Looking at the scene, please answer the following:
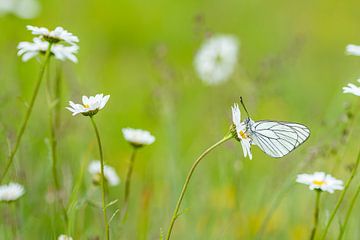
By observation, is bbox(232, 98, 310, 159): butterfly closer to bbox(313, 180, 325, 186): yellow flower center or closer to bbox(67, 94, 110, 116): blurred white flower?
bbox(313, 180, 325, 186): yellow flower center

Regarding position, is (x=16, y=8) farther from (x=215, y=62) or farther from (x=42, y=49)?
(x=42, y=49)

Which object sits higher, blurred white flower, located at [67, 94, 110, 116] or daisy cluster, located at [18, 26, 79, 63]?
daisy cluster, located at [18, 26, 79, 63]

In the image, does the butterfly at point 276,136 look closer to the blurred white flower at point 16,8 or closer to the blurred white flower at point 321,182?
the blurred white flower at point 321,182

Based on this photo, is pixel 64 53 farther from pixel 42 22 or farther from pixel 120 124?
pixel 42 22

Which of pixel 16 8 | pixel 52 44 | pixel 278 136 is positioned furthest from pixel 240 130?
pixel 16 8

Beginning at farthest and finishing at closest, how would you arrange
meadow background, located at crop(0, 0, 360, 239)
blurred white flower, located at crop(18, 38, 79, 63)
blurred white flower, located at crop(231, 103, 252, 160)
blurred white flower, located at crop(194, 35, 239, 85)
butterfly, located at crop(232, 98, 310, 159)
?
blurred white flower, located at crop(194, 35, 239, 85) → meadow background, located at crop(0, 0, 360, 239) → blurred white flower, located at crop(18, 38, 79, 63) → butterfly, located at crop(232, 98, 310, 159) → blurred white flower, located at crop(231, 103, 252, 160)

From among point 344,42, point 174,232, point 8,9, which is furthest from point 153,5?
point 174,232

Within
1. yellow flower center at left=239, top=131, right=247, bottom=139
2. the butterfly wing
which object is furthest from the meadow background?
yellow flower center at left=239, top=131, right=247, bottom=139

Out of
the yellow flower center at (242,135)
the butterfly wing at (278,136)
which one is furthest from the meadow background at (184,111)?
the yellow flower center at (242,135)
